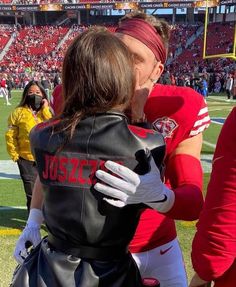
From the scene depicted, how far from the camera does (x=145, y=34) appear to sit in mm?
1854

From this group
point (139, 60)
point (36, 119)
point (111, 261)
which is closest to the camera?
point (111, 261)

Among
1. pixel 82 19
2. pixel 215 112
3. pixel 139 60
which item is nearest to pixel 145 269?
pixel 139 60

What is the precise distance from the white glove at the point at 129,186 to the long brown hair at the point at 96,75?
194 mm

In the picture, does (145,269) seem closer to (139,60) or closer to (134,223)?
(134,223)

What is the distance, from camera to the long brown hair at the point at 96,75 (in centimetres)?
141

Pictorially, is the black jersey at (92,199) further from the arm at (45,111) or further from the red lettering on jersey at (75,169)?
the arm at (45,111)

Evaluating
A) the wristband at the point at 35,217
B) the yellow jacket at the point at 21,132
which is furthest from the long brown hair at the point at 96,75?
the yellow jacket at the point at 21,132

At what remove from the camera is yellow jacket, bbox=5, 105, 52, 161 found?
16.2 ft

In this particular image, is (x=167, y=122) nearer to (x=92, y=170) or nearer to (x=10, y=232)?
(x=92, y=170)

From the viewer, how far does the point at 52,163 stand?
1.49m

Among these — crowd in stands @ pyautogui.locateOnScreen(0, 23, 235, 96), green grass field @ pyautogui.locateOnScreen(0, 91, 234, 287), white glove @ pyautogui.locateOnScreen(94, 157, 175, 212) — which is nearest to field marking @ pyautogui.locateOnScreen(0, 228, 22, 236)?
green grass field @ pyautogui.locateOnScreen(0, 91, 234, 287)

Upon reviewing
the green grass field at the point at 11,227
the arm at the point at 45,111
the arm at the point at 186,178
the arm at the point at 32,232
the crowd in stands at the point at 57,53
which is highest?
the arm at the point at 186,178

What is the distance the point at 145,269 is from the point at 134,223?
481mm

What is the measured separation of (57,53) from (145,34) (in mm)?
45108
